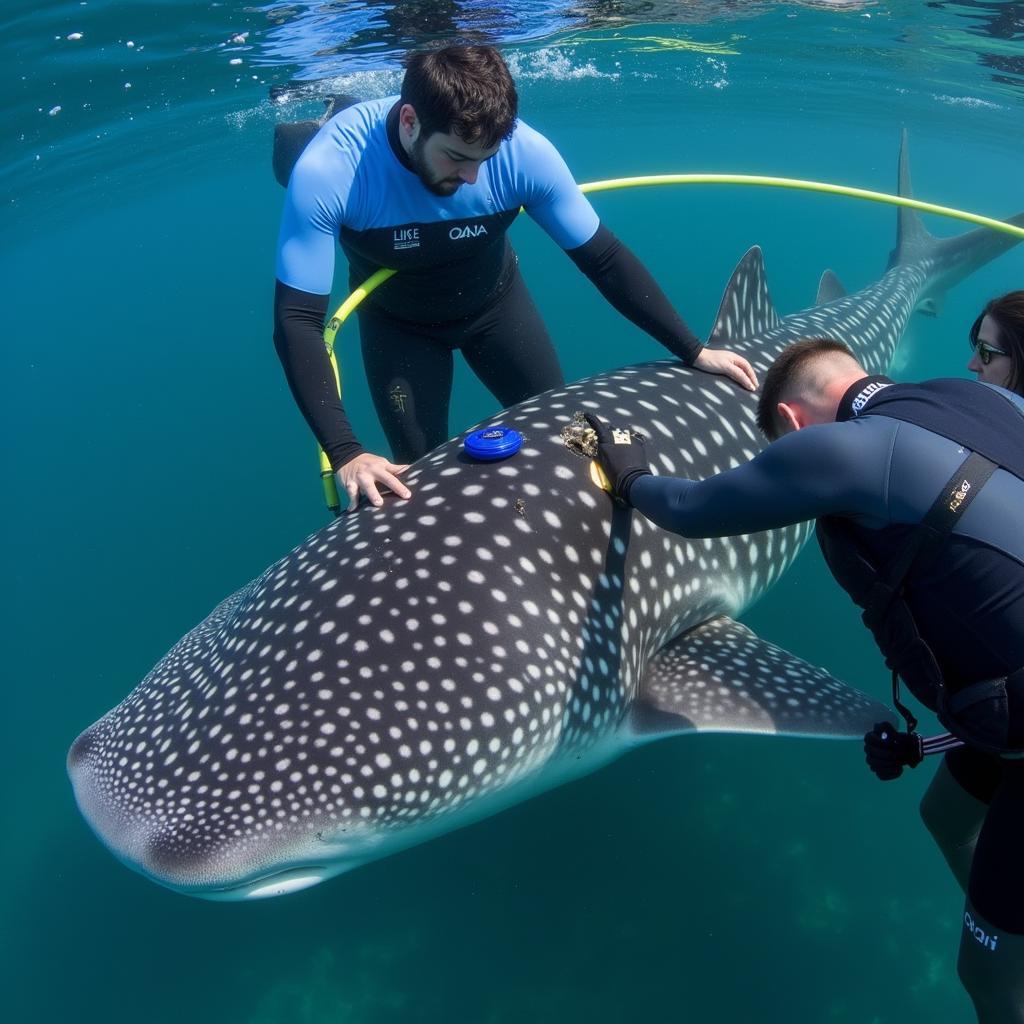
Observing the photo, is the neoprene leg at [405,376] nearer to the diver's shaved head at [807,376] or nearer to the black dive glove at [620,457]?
the black dive glove at [620,457]

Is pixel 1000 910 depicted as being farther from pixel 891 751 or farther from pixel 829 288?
pixel 829 288

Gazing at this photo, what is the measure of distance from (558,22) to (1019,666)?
17.3 m

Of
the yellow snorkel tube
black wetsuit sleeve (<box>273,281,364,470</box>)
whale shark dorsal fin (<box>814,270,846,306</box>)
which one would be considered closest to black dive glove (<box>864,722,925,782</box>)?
the yellow snorkel tube

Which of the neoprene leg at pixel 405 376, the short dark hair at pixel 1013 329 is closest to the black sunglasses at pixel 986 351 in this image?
the short dark hair at pixel 1013 329

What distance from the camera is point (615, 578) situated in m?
3.34

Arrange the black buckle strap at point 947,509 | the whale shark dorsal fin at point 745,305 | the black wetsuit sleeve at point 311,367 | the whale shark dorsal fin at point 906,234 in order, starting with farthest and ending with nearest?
1. the whale shark dorsal fin at point 906,234
2. the whale shark dorsal fin at point 745,305
3. the black wetsuit sleeve at point 311,367
4. the black buckle strap at point 947,509

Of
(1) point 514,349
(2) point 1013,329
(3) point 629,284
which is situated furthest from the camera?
(1) point 514,349

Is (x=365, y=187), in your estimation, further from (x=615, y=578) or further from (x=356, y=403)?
(x=356, y=403)

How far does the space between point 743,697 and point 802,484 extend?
1.55 metres

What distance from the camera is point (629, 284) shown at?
4395mm

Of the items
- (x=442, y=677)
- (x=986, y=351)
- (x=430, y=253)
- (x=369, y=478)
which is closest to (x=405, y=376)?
(x=430, y=253)

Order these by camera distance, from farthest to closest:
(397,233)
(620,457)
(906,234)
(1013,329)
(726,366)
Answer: (906,234) < (726,366) < (397,233) < (620,457) < (1013,329)

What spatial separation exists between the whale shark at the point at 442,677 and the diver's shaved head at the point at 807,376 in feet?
3.10

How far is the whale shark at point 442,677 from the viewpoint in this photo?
2.56 metres
